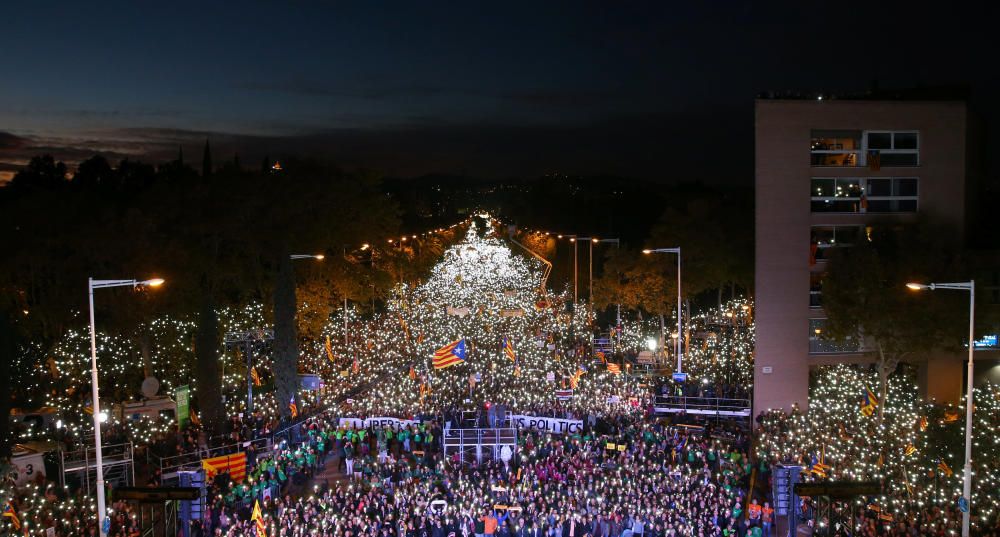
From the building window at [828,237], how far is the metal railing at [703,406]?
22.8ft

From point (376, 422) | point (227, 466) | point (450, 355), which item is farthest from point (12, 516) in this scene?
point (450, 355)

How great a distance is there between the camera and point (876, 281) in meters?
28.4

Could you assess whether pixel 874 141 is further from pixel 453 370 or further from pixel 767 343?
pixel 453 370

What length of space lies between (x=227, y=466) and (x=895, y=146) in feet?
92.0

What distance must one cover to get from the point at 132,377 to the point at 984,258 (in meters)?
35.2

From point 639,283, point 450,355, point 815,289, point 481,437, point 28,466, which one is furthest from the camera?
point 639,283

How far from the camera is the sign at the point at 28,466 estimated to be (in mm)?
23094

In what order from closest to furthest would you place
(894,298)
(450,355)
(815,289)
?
(894,298), (450,355), (815,289)

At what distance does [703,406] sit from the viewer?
3078 cm

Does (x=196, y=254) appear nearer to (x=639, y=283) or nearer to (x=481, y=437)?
(x=481, y=437)

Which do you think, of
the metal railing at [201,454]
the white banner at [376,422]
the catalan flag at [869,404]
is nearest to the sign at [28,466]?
the metal railing at [201,454]

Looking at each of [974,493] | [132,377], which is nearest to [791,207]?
[974,493]

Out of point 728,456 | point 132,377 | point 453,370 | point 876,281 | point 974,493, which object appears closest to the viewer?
point 974,493

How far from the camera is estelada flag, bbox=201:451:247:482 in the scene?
22.8 metres
